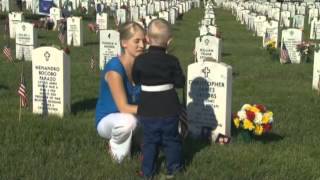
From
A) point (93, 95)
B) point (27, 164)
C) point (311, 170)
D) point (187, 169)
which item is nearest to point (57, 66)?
point (93, 95)

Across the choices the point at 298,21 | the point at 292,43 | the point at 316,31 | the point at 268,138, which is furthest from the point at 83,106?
the point at 298,21

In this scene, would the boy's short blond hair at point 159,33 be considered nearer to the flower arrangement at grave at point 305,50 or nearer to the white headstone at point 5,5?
the flower arrangement at grave at point 305,50

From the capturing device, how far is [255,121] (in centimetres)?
740

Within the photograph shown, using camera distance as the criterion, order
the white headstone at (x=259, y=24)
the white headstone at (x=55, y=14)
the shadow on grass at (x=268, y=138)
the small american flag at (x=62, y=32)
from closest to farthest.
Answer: the shadow on grass at (x=268, y=138), the small american flag at (x=62, y=32), the white headstone at (x=55, y=14), the white headstone at (x=259, y=24)

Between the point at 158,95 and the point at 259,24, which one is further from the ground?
the point at 158,95

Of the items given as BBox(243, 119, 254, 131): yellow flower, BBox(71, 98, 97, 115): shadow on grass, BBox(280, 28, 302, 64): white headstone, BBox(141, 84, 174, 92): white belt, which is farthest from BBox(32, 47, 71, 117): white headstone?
BBox(280, 28, 302, 64): white headstone

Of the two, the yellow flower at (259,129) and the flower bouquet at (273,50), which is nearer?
the yellow flower at (259,129)

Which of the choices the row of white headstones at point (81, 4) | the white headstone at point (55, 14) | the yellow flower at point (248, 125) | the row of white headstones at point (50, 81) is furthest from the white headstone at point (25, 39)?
the row of white headstones at point (81, 4)

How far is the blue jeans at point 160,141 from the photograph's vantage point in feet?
18.7

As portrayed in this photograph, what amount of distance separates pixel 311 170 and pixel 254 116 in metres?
1.28

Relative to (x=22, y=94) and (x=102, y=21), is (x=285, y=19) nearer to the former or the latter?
(x=102, y=21)

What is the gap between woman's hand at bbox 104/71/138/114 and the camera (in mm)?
6125

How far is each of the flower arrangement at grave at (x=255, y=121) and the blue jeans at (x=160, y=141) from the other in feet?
5.66

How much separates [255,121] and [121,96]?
2039 millimetres
